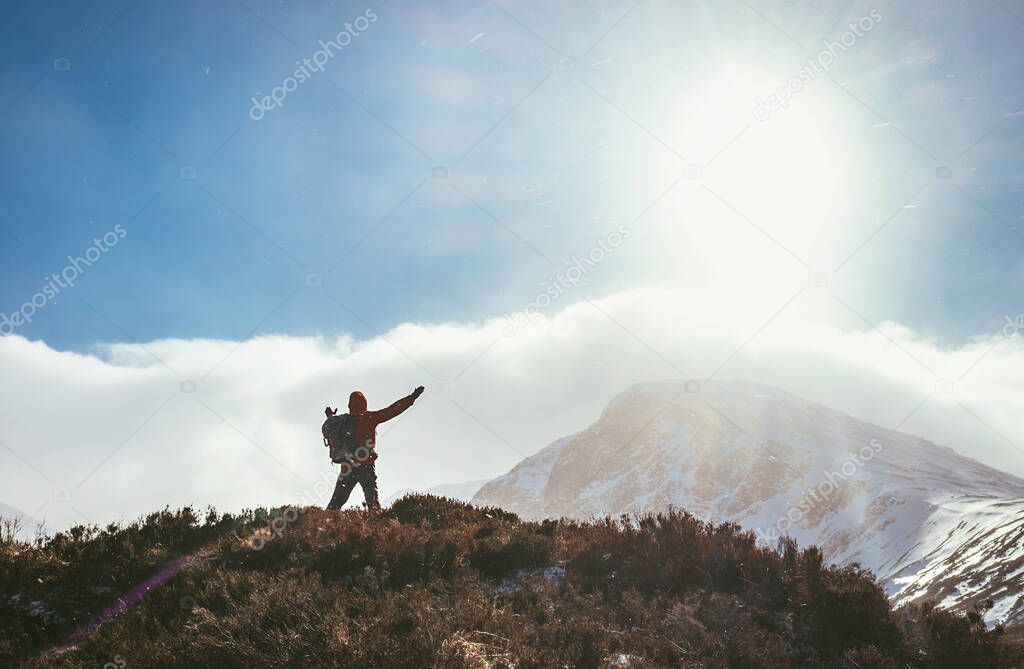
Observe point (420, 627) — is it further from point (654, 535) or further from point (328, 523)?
point (654, 535)

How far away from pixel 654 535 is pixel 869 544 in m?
179

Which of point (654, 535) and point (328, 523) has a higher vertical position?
point (328, 523)

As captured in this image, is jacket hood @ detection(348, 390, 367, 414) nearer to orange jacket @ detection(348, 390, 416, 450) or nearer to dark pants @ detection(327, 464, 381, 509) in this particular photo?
orange jacket @ detection(348, 390, 416, 450)

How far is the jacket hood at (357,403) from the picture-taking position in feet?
35.7

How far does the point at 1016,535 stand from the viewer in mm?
88500

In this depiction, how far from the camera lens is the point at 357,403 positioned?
35.9 ft

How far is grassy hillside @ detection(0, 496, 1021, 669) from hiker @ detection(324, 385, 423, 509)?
2137mm

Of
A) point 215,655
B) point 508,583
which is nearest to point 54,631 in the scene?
point 215,655

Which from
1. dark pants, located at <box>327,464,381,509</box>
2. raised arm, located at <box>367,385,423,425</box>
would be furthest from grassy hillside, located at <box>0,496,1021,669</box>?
raised arm, located at <box>367,385,423,425</box>

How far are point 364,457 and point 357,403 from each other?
106cm

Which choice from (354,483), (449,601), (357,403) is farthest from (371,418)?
(449,601)

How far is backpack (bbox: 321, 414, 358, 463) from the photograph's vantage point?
415 inches

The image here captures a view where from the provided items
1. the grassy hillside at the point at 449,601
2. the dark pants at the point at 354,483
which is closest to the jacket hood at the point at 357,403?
the dark pants at the point at 354,483

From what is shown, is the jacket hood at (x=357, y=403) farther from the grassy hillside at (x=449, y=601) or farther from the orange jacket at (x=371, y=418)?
the grassy hillside at (x=449, y=601)
